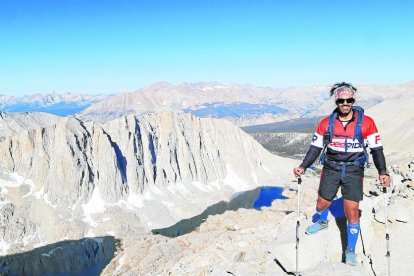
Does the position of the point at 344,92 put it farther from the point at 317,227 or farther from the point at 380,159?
the point at 317,227

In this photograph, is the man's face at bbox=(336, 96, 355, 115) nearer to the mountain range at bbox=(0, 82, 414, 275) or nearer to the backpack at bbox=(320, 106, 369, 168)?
the backpack at bbox=(320, 106, 369, 168)

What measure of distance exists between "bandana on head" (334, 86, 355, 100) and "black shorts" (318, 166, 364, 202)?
1710mm

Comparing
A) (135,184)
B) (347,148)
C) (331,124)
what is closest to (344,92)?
(331,124)

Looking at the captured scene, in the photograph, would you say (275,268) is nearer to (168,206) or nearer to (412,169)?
(412,169)

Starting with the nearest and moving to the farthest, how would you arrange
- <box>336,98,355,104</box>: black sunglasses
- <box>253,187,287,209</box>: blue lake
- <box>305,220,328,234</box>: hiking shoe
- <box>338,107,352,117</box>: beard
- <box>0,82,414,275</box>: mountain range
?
<box>336,98,355,104</box>: black sunglasses
<box>338,107,352,117</box>: beard
<box>305,220,328,234</box>: hiking shoe
<box>0,82,414,275</box>: mountain range
<box>253,187,287,209</box>: blue lake

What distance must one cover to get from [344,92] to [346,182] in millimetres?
2168

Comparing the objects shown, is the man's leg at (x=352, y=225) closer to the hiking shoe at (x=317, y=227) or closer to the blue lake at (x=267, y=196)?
the hiking shoe at (x=317, y=227)

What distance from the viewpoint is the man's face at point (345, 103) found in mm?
9219

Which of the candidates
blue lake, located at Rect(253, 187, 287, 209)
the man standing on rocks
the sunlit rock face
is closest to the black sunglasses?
the man standing on rocks

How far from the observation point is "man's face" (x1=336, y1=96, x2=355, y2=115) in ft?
30.2

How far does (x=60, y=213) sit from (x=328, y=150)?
6543 centimetres

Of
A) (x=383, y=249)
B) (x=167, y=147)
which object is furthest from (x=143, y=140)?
(x=383, y=249)

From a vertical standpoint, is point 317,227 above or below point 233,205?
above

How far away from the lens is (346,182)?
9.73 m
